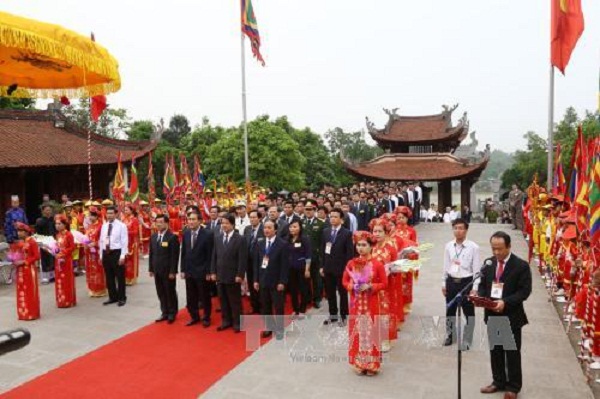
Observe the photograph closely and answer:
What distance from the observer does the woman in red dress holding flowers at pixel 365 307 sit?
16.3 feet

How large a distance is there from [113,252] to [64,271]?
84 centimetres

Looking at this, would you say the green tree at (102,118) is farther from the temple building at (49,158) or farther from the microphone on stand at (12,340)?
the microphone on stand at (12,340)

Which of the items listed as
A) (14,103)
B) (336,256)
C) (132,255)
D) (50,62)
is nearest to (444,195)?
(132,255)

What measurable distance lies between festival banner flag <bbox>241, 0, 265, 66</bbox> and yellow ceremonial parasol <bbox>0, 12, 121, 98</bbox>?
11760 millimetres

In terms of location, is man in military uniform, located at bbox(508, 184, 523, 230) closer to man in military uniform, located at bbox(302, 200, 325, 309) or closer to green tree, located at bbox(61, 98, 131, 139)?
man in military uniform, located at bbox(302, 200, 325, 309)

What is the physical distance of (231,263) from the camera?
21.2 ft

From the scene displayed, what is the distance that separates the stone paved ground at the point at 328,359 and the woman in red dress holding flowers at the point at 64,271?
0.25 m

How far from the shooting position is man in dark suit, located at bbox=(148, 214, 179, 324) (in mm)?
6992

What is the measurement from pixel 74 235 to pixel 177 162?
86.8ft

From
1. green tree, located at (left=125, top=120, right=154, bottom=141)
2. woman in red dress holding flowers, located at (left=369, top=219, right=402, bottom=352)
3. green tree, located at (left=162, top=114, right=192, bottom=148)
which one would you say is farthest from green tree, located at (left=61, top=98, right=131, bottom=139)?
woman in red dress holding flowers, located at (left=369, top=219, right=402, bottom=352)

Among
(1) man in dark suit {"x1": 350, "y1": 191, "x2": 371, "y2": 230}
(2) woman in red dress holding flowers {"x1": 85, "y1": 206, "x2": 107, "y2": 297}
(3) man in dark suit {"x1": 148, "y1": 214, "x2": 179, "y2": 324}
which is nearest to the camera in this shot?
(3) man in dark suit {"x1": 148, "y1": 214, "x2": 179, "y2": 324}

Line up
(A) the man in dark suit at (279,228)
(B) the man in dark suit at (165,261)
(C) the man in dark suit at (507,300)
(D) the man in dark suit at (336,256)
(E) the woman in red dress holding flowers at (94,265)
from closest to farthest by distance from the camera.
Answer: (C) the man in dark suit at (507,300), (D) the man in dark suit at (336,256), (B) the man in dark suit at (165,261), (A) the man in dark suit at (279,228), (E) the woman in red dress holding flowers at (94,265)

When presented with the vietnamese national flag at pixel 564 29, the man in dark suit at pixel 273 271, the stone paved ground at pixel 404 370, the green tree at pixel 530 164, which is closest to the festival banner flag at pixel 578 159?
the stone paved ground at pixel 404 370

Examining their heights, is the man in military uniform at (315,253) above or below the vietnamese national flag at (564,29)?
below
